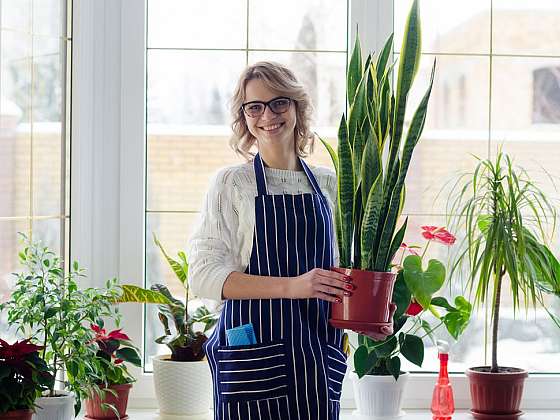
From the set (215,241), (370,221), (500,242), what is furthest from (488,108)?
(215,241)

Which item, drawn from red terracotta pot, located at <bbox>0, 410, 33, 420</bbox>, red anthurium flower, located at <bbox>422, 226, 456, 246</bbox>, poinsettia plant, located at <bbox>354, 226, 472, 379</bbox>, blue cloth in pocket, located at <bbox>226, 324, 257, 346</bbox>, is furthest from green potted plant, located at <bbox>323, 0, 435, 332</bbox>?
red terracotta pot, located at <bbox>0, 410, 33, 420</bbox>

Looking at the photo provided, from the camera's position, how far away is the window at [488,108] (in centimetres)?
344

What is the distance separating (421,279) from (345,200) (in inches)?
28.4

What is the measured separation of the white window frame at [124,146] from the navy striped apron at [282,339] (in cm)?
96

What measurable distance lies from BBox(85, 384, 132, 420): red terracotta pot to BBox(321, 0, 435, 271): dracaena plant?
1.04m

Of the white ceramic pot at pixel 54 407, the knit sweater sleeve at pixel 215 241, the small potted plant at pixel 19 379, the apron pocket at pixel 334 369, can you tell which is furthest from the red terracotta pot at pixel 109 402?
the apron pocket at pixel 334 369

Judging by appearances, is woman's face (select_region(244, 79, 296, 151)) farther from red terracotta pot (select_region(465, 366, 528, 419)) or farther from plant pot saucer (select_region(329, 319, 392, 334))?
red terracotta pot (select_region(465, 366, 528, 419))

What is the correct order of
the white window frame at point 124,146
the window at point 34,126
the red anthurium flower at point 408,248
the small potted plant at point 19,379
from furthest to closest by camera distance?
the white window frame at point 124,146
the red anthurium flower at point 408,248
the window at point 34,126
the small potted plant at point 19,379

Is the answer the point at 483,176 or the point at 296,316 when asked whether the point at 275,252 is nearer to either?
the point at 296,316

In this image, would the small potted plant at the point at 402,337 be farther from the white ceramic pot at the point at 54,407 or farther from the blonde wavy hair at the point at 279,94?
the white ceramic pot at the point at 54,407

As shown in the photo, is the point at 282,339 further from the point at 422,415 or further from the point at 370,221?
the point at 422,415

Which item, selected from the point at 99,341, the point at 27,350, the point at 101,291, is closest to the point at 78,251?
the point at 101,291

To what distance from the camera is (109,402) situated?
3.01m

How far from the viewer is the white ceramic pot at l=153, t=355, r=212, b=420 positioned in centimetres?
312
